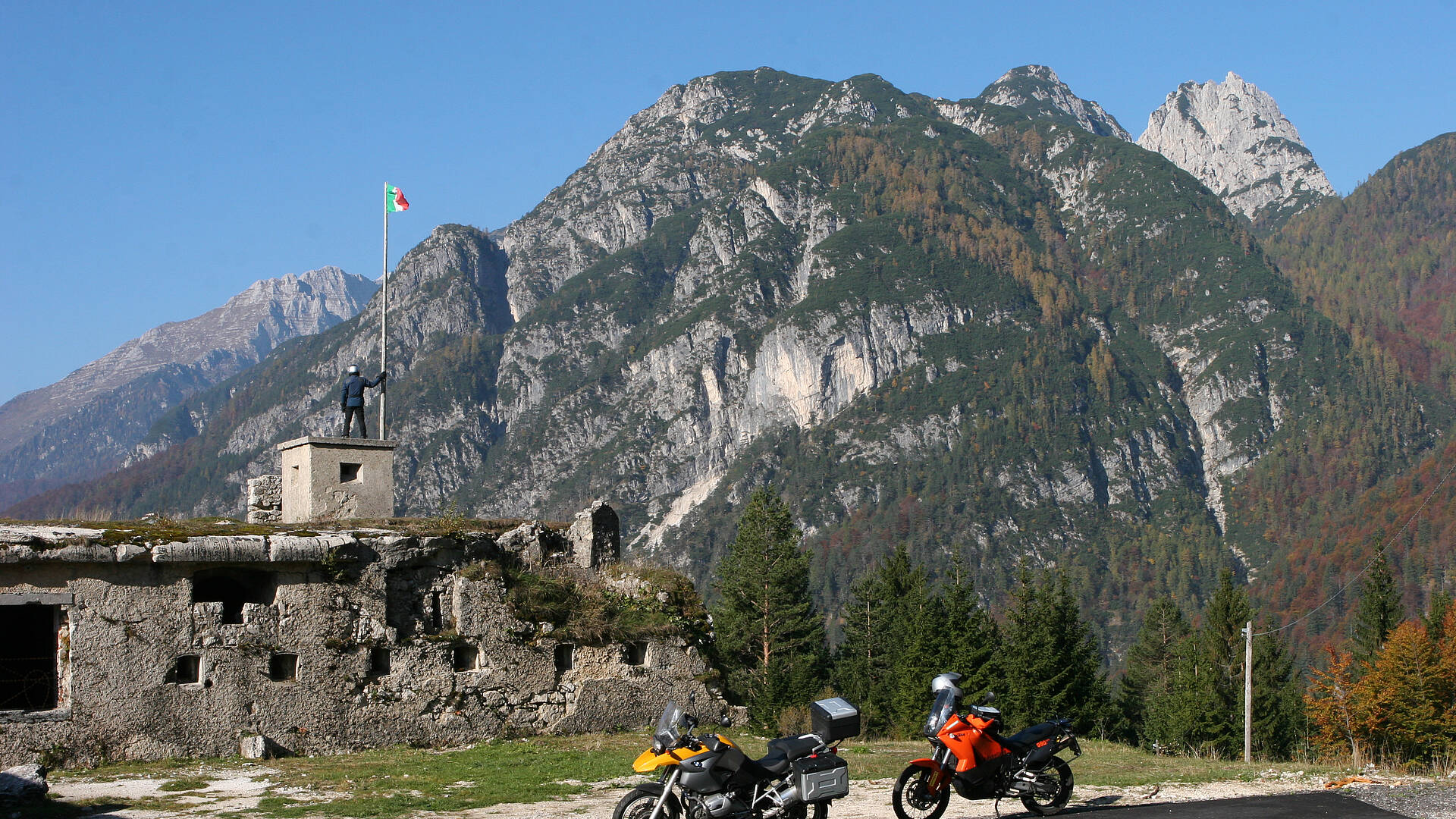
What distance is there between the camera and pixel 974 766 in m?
12.7

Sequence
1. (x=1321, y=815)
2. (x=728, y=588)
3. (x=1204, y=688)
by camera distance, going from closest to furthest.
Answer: (x=1321, y=815), (x=728, y=588), (x=1204, y=688)

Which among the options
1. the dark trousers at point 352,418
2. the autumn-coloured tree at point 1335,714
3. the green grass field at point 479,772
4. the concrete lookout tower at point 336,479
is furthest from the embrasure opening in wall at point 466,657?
the autumn-coloured tree at point 1335,714

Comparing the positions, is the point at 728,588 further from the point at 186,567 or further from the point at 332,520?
the point at 186,567

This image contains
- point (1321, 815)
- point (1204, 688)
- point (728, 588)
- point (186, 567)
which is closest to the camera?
point (1321, 815)

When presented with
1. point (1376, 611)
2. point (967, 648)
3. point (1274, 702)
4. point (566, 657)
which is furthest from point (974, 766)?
point (1376, 611)

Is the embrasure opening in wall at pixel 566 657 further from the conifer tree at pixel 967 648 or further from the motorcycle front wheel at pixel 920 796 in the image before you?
the conifer tree at pixel 967 648

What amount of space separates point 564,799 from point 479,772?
2.92 meters

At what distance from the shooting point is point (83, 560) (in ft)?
61.3

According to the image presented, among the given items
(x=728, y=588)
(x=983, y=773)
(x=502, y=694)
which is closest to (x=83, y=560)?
(x=502, y=694)

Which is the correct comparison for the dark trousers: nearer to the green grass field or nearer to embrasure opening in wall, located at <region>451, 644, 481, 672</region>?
embrasure opening in wall, located at <region>451, 644, 481, 672</region>

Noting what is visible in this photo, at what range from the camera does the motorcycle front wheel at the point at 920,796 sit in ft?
41.1

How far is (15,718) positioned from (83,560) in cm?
249

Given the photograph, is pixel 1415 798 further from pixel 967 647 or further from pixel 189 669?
pixel 967 647

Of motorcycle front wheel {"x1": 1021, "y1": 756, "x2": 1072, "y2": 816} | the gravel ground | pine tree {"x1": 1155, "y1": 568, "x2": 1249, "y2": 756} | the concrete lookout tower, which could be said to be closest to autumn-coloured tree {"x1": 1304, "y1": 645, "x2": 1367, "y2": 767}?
pine tree {"x1": 1155, "y1": 568, "x2": 1249, "y2": 756}
